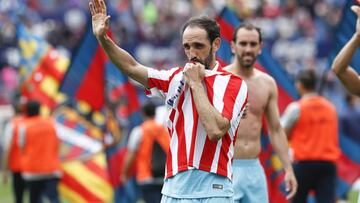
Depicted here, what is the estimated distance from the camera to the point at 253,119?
9.70 m

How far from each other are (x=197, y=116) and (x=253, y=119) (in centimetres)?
271

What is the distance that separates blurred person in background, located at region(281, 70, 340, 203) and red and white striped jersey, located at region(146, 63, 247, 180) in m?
6.07

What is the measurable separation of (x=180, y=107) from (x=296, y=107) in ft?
20.4

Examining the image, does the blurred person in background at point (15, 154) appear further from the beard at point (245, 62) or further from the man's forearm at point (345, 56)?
the man's forearm at point (345, 56)

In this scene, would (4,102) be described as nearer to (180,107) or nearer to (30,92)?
(30,92)

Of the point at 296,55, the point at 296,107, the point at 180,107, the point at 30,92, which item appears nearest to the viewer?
the point at 180,107

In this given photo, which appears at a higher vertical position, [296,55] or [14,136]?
[296,55]

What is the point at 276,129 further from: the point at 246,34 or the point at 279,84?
the point at 279,84

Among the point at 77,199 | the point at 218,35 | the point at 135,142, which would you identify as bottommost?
the point at 77,199

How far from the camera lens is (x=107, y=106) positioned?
688 inches

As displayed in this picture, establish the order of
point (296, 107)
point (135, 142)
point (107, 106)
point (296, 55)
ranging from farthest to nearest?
point (296, 55)
point (107, 106)
point (135, 142)
point (296, 107)

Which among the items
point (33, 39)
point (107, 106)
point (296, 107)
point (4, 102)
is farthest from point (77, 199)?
point (4, 102)

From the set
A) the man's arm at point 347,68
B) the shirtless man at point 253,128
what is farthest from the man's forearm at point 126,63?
the shirtless man at point 253,128

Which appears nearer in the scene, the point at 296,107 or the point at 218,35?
the point at 218,35
